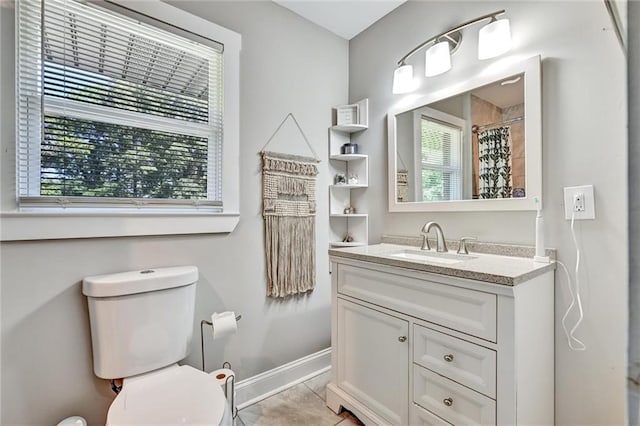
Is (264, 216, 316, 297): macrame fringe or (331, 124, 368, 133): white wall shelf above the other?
(331, 124, 368, 133): white wall shelf

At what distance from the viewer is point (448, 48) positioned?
5.27 ft

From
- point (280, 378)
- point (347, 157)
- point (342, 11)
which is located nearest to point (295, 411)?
point (280, 378)

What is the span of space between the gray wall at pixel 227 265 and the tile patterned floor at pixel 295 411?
0.19 meters

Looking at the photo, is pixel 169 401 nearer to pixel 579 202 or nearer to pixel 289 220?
pixel 289 220

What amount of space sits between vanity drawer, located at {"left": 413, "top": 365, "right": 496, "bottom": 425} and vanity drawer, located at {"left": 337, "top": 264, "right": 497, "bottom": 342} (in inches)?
8.9

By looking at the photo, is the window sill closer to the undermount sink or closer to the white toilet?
the white toilet

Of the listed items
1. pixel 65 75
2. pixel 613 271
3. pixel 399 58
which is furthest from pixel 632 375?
pixel 399 58

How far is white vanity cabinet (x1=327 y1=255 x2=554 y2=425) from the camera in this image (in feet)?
3.30

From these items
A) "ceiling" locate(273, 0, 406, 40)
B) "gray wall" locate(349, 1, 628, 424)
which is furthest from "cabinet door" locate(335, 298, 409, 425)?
"ceiling" locate(273, 0, 406, 40)

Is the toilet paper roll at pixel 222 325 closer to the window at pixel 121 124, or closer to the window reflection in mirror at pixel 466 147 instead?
the window at pixel 121 124

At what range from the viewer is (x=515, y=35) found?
1.40m

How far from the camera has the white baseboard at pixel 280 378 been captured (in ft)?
5.63

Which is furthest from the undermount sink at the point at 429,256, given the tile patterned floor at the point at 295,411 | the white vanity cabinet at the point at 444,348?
the tile patterned floor at the point at 295,411

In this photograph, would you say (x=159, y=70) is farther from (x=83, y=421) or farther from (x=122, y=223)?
(x=83, y=421)
